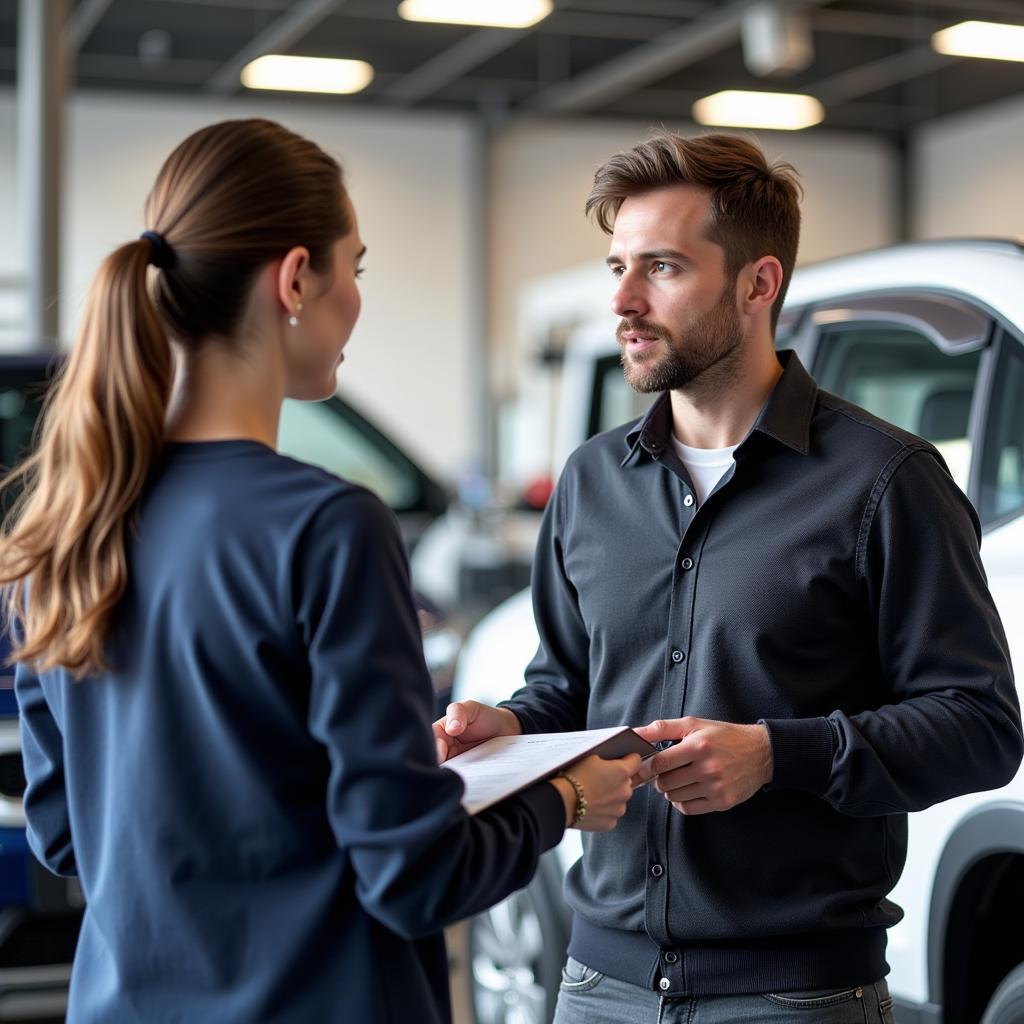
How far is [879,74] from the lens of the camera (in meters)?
12.6

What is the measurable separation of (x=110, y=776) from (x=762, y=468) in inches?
35.7

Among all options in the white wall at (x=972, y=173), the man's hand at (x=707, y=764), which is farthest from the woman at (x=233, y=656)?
the white wall at (x=972, y=173)

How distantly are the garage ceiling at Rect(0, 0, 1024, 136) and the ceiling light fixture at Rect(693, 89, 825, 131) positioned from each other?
6.1 inches

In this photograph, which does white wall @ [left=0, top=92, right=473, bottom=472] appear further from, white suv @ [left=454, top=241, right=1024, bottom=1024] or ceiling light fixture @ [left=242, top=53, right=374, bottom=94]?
white suv @ [left=454, top=241, right=1024, bottom=1024]

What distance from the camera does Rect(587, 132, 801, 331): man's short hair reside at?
2016 millimetres

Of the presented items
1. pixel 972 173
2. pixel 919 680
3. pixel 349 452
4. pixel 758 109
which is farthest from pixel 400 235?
pixel 919 680

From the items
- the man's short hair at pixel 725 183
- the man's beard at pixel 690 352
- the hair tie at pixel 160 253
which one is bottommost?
the man's beard at pixel 690 352

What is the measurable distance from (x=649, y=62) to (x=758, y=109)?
2.07m

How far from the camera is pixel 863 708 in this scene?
1.88 m

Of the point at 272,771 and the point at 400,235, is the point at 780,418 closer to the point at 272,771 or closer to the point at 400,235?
the point at 272,771

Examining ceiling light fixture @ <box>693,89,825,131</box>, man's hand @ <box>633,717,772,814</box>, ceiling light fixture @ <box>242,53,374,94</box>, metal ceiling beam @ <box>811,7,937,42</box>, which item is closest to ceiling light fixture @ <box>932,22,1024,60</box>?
metal ceiling beam @ <box>811,7,937,42</box>

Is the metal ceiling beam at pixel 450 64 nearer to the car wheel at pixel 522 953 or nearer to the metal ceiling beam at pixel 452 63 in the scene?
the metal ceiling beam at pixel 452 63

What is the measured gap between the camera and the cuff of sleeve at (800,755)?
5.71ft

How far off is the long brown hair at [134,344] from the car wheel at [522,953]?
204cm
